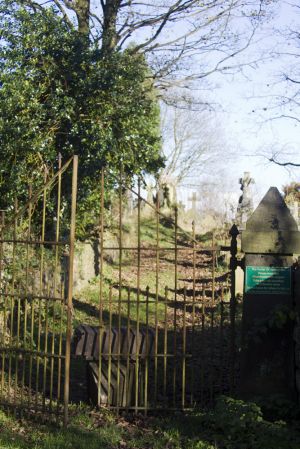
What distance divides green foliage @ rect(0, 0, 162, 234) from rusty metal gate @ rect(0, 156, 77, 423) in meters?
0.67

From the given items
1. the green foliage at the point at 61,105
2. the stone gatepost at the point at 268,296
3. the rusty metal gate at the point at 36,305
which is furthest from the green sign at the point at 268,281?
the green foliage at the point at 61,105

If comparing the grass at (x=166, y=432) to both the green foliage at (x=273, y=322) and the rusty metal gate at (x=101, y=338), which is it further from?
the green foliage at (x=273, y=322)

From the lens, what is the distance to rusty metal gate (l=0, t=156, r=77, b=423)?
6.85 m

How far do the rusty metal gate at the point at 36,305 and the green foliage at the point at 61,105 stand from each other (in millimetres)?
673

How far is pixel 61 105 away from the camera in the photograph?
13.7 m

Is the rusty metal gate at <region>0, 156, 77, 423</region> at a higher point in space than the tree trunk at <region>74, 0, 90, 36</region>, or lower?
lower

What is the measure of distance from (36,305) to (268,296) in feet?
20.7

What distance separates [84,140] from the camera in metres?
13.5

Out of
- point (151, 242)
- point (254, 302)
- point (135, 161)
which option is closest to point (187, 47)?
point (135, 161)

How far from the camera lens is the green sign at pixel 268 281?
7.50m

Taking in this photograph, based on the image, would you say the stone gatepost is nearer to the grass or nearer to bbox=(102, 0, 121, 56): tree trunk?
the grass

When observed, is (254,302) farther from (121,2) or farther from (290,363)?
(121,2)

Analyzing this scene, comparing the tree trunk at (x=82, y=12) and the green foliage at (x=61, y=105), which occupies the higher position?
the tree trunk at (x=82, y=12)

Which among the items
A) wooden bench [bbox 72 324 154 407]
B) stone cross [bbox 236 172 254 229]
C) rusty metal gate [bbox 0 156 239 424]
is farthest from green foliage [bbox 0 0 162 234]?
stone cross [bbox 236 172 254 229]
